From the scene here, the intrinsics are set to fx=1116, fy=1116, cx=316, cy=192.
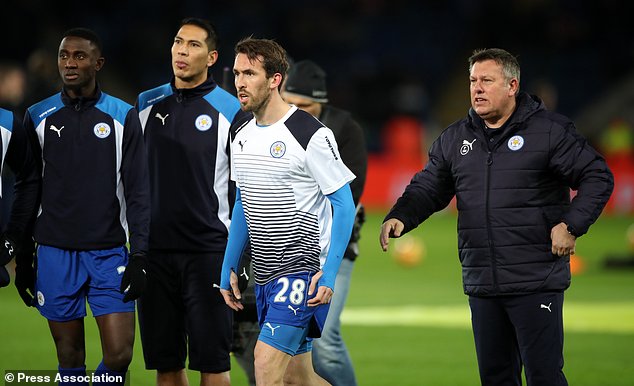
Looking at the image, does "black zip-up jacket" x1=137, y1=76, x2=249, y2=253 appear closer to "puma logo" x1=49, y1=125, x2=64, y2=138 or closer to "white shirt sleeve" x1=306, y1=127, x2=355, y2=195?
"puma logo" x1=49, y1=125, x2=64, y2=138

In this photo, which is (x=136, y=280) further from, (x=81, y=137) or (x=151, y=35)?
(x=151, y=35)

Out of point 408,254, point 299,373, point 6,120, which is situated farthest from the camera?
point 408,254

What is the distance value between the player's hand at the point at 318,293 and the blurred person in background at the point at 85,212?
118 cm

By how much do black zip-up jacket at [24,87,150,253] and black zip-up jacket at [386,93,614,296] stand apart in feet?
5.36

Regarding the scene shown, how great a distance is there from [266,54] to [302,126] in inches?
17.9

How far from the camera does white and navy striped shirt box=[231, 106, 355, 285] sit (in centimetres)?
629

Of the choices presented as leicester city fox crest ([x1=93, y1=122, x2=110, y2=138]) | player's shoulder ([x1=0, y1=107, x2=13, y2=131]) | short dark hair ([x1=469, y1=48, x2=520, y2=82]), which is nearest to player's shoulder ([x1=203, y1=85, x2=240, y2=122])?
leicester city fox crest ([x1=93, y1=122, x2=110, y2=138])

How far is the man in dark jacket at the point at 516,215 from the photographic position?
6.38m

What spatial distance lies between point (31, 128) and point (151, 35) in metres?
23.6

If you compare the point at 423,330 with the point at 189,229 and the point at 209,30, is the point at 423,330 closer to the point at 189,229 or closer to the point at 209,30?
the point at 189,229

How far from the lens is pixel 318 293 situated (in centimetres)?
620

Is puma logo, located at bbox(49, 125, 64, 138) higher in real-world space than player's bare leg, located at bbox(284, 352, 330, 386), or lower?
higher

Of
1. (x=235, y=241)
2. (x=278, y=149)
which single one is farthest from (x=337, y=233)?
(x=235, y=241)

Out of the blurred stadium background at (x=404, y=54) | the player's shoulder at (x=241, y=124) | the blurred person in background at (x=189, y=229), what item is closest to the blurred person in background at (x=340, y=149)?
the blurred person in background at (x=189, y=229)
